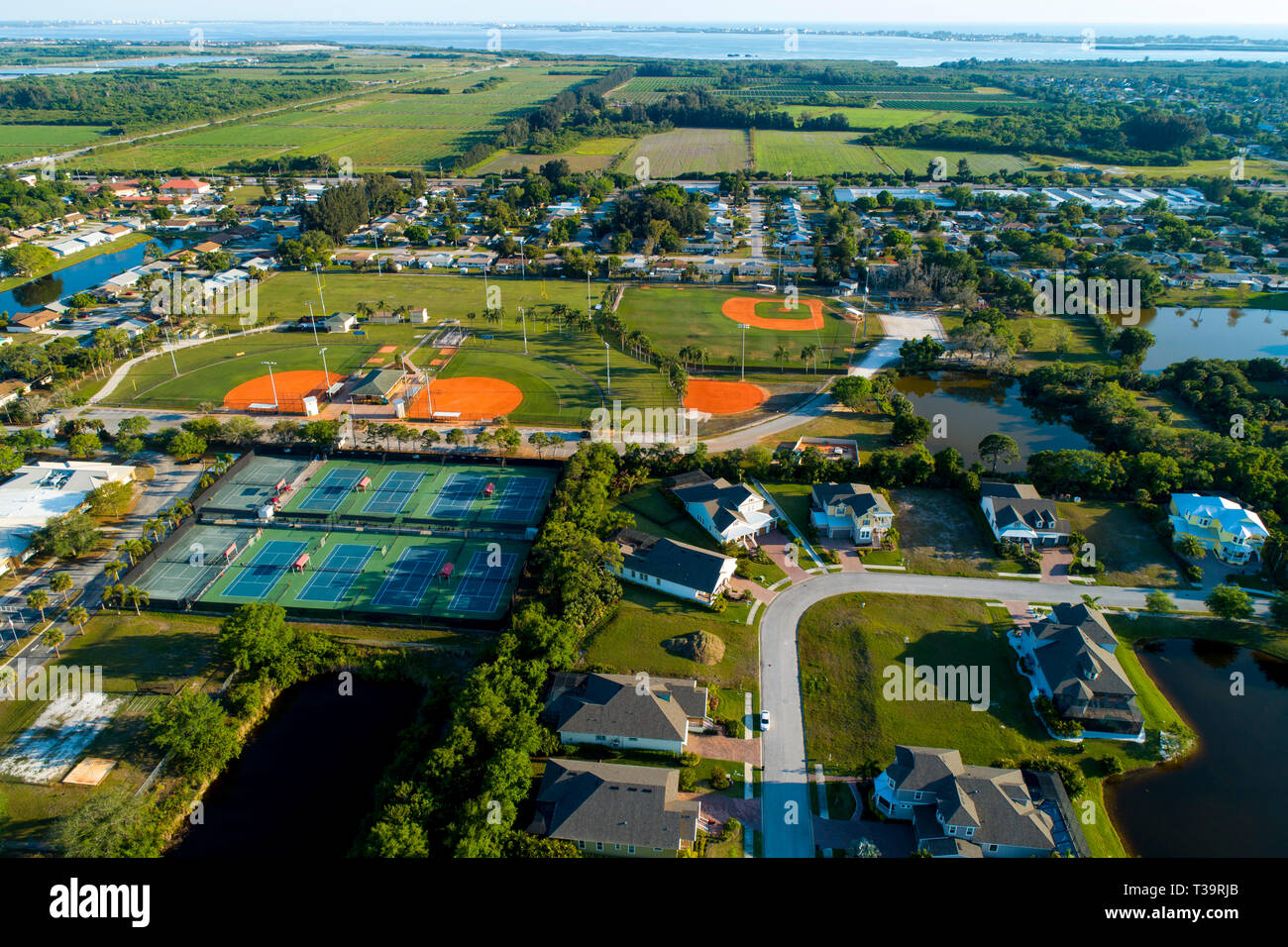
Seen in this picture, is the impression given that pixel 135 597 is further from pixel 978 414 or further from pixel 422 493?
pixel 978 414

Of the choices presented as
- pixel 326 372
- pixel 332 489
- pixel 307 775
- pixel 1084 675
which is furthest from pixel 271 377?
pixel 1084 675

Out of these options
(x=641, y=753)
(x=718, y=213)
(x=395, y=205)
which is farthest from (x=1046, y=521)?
(x=395, y=205)

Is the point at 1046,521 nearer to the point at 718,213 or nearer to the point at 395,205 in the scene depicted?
the point at 718,213

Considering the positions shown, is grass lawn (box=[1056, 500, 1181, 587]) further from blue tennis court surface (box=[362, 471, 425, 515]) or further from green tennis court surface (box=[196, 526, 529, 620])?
blue tennis court surface (box=[362, 471, 425, 515])

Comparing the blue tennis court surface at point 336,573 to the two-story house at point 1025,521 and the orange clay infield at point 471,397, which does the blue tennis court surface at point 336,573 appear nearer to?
the orange clay infield at point 471,397

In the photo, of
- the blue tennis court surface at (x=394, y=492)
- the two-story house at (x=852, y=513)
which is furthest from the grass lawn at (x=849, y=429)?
the blue tennis court surface at (x=394, y=492)
